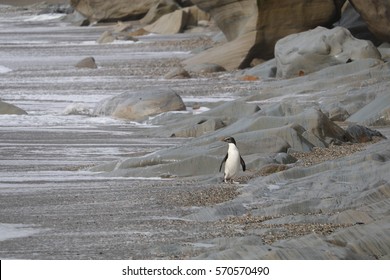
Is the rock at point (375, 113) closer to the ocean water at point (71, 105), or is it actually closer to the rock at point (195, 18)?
the ocean water at point (71, 105)

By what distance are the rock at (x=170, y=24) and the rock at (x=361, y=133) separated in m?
27.1

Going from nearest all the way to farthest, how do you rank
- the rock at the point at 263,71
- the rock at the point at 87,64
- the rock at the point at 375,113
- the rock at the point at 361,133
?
the rock at the point at 361,133 < the rock at the point at 375,113 < the rock at the point at 263,71 < the rock at the point at 87,64

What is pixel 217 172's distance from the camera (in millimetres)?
12094

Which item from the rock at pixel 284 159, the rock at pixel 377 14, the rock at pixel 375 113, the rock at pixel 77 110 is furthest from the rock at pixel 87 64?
the rock at pixel 284 159

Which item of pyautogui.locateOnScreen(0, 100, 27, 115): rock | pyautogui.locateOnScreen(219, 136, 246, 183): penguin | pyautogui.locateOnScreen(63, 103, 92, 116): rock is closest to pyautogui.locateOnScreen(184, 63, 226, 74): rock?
pyautogui.locateOnScreen(63, 103, 92, 116): rock

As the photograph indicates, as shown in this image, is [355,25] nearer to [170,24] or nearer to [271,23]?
[271,23]

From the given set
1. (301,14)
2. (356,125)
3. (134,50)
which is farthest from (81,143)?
(134,50)

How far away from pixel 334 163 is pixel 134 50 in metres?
23.4

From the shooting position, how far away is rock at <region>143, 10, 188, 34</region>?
1625 inches

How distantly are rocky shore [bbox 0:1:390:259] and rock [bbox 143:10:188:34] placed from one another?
57.6ft

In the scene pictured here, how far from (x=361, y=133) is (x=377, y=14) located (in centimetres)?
932

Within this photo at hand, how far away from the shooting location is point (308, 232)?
837cm

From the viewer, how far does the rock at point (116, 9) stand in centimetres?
4806

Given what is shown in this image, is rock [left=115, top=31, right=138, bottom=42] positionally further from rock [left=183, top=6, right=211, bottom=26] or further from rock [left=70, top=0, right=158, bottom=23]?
rock [left=70, top=0, right=158, bottom=23]
